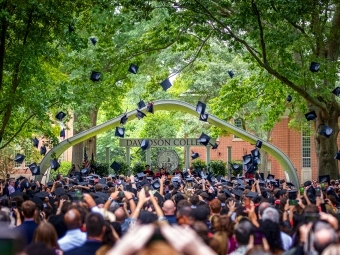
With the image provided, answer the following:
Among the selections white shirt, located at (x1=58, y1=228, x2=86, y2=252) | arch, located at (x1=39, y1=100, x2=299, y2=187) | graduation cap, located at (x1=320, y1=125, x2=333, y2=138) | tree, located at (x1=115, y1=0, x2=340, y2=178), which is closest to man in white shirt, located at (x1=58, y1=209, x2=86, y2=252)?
white shirt, located at (x1=58, y1=228, x2=86, y2=252)

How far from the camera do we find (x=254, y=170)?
2295 cm

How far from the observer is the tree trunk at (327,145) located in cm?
2208

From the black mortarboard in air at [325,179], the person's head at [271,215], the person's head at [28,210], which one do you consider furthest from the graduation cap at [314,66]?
the person's head at [28,210]

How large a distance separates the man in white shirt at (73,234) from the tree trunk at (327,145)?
16313mm

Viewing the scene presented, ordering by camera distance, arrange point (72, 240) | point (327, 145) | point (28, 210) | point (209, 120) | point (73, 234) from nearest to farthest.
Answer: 1. point (72, 240)
2. point (73, 234)
3. point (28, 210)
4. point (327, 145)
5. point (209, 120)

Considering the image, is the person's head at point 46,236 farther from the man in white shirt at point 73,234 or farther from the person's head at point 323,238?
the person's head at point 323,238

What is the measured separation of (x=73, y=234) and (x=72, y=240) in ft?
0.45

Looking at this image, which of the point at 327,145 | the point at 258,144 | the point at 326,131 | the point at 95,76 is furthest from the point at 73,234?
the point at 258,144

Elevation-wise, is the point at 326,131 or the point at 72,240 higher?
the point at 326,131

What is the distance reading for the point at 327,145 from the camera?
2228cm

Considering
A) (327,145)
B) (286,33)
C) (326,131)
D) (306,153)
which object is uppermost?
(286,33)

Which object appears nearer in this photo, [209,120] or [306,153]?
[209,120]

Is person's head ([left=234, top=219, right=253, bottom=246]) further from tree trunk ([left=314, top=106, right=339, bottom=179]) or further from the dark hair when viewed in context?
tree trunk ([left=314, top=106, right=339, bottom=179])

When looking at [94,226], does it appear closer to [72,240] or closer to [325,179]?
[72,240]
